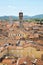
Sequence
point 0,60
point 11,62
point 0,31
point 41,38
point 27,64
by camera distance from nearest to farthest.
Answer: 1. point 27,64
2. point 11,62
3. point 0,60
4. point 41,38
5. point 0,31

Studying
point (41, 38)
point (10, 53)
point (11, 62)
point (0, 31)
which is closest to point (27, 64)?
point (11, 62)

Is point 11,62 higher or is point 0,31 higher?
point 11,62

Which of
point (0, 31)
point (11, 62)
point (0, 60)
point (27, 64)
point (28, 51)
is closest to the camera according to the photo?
point (27, 64)

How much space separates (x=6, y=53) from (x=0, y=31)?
28181 mm

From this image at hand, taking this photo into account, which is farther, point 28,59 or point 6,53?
point 6,53

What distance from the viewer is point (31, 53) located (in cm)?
2166

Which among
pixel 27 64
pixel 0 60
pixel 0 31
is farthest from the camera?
pixel 0 31

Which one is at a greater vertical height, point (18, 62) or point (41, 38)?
point (18, 62)

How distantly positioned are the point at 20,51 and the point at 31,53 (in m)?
1.33

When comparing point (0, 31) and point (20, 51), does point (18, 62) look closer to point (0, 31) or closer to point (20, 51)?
point (20, 51)

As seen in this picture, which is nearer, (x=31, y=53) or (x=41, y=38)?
(x=31, y=53)

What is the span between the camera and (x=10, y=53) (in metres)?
22.4

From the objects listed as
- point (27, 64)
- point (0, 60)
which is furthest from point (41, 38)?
point (27, 64)

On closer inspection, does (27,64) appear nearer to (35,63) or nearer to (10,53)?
(35,63)
